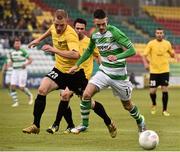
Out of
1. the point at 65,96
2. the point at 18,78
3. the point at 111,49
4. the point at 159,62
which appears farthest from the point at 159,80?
the point at 111,49

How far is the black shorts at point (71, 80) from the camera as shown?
12.7m

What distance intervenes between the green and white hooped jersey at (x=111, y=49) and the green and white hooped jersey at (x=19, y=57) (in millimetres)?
11822

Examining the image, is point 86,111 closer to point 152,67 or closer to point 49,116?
A: point 49,116

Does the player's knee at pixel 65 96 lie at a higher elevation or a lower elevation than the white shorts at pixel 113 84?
lower

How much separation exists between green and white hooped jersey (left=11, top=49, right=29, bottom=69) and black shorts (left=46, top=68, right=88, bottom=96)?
10.7 meters

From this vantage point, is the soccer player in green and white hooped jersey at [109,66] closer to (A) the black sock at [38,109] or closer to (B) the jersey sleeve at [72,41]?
(B) the jersey sleeve at [72,41]

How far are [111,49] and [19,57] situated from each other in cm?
1206

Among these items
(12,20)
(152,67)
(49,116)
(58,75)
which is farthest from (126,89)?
(12,20)

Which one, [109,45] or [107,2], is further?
[107,2]

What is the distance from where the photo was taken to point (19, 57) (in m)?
23.8

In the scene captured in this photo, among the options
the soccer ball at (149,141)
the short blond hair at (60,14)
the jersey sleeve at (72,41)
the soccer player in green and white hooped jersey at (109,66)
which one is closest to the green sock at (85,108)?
the soccer player in green and white hooped jersey at (109,66)

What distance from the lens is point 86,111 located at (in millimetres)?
12750

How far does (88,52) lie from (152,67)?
7496mm

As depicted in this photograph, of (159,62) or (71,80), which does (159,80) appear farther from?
(71,80)
